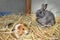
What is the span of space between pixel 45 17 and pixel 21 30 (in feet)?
1.04

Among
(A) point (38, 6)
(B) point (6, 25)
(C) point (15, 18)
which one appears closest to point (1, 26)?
(B) point (6, 25)

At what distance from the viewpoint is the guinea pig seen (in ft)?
6.10

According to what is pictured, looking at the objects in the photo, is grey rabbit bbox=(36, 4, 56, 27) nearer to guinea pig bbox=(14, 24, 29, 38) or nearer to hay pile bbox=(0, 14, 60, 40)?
hay pile bbox=(0, 14, 60, 40)

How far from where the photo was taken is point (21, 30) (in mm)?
1878

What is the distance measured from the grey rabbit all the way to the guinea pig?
17cm

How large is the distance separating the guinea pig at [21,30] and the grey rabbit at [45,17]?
0.56 ft

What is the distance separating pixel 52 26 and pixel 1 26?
58 centimetres

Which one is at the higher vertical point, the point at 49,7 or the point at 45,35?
the point at 49,7

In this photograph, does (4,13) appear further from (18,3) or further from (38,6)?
(38,6)

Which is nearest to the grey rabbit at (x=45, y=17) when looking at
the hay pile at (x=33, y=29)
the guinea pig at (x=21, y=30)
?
the hay pile at (x=33, y=29)

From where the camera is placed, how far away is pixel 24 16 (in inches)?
73.7

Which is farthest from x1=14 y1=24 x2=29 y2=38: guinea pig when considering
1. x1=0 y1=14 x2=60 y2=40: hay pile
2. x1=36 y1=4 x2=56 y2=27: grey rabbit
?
x1=36 y1=4 x2=56 y2=27: grey rabbit

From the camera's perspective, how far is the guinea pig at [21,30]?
1.86 meters

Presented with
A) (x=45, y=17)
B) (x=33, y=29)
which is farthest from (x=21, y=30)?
(x=45, y=17)
